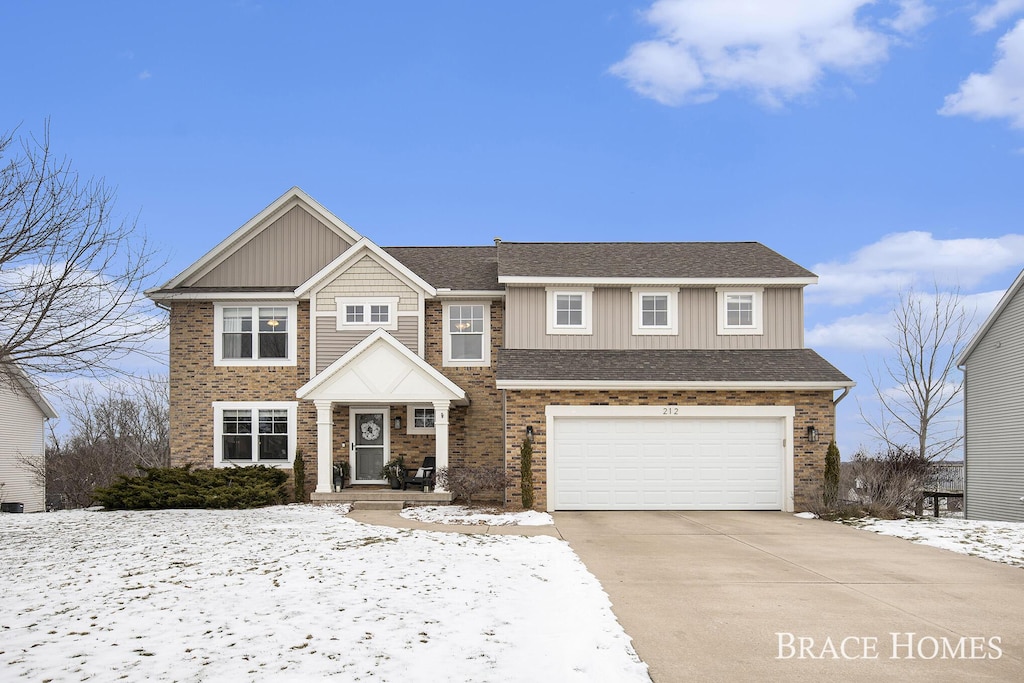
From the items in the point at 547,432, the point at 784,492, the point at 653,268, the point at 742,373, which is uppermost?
the point at 653,268

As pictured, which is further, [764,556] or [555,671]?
[764,556]

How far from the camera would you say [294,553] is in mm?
12016

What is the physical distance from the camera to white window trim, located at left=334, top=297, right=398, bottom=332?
21125 mm

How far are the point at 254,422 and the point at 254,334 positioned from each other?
2.30m

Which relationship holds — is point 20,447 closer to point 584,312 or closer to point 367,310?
point 367,310

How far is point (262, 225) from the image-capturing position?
2184 cm

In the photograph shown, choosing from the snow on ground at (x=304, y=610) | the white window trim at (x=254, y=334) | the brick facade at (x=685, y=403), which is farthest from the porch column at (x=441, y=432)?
the snow on ground at (x=304, y=610)

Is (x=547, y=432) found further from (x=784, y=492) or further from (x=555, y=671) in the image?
(x=555, y=671)

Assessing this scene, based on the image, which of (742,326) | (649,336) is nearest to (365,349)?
(649,336)

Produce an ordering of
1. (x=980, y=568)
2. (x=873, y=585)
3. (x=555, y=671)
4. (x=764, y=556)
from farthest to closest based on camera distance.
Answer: (x=764, y=556), (x=980, y=568), (x=873, y=585), (x=555, y=671)

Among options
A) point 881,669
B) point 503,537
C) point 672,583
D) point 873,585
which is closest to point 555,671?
point 881,669

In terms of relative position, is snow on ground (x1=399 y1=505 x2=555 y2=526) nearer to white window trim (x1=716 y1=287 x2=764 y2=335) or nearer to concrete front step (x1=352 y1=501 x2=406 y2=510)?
concrete front step (x1=352 y1=501 x2=406 y2=510)

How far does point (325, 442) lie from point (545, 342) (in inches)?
234

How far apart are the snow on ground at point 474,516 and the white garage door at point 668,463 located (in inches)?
60.8
